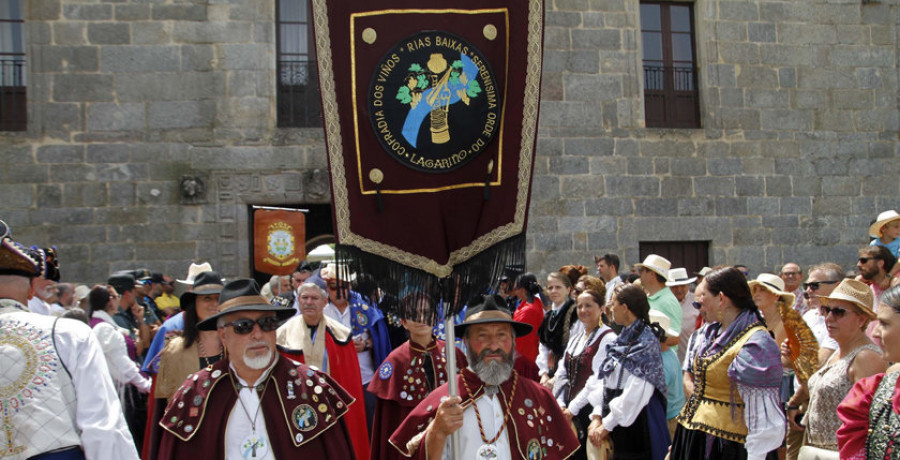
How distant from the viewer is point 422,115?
4.02 metres

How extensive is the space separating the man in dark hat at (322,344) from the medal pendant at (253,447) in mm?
2517

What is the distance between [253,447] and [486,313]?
4.40 ft

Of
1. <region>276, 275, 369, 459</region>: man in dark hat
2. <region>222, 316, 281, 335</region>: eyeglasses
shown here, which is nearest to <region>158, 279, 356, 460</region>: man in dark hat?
<region>222, 316, 281, 335</region>: eyeglasses

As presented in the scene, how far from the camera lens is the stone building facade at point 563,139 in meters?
11.8

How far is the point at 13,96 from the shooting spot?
12.1 metres

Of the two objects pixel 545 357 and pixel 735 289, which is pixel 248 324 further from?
pixel 545 357

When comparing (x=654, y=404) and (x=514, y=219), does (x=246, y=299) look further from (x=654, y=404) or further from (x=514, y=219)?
(x=654, y=404)

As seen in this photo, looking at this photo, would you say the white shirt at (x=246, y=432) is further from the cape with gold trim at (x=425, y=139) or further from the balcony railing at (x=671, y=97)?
the balcony railing at (x=671, y=97)

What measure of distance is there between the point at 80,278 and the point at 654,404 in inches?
346

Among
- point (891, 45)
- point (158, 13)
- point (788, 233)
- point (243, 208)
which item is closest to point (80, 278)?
point (243, 208)

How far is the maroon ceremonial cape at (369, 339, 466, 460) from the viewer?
19.0 feet

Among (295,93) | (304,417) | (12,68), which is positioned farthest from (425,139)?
(12,68)

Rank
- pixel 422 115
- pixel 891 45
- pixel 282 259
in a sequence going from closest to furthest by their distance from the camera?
pixel 422 115 < pixel 282 259 < pixel 891 45

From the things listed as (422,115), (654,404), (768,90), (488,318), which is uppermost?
(768,90)
